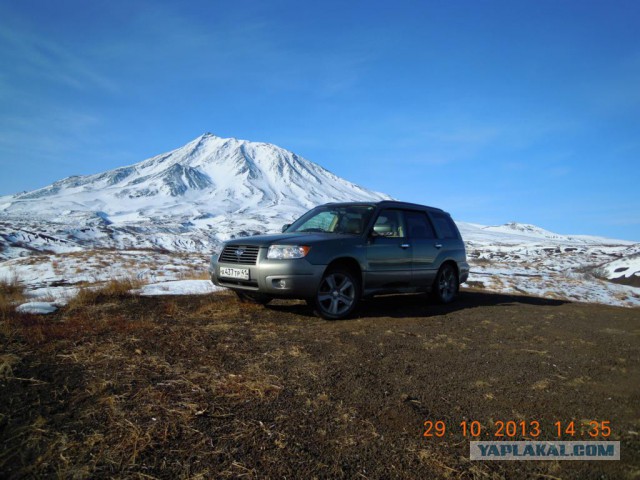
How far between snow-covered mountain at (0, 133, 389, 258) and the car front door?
132 ft

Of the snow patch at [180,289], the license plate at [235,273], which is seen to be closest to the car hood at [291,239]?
the license plate at [235,273]

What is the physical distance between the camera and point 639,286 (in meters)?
17.0

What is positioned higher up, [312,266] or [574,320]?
[312,266]

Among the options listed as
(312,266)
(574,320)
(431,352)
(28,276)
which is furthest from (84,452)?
(28,276)

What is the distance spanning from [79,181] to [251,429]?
188m

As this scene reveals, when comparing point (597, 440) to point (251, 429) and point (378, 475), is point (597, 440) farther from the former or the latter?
point (251, 429)

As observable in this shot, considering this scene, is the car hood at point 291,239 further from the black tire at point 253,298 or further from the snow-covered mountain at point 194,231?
the snow-covered mountain at point 194,231

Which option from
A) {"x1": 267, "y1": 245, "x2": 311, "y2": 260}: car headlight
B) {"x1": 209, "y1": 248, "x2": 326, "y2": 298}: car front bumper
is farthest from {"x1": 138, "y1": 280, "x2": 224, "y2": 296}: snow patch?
{"x1": 267, "y1": 245, "x2": 311, "y2": 260}: car headlight

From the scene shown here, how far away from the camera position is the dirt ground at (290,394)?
1806 mm

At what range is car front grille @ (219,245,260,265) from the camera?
500cm

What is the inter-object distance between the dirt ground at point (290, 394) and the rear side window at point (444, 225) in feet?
8.33

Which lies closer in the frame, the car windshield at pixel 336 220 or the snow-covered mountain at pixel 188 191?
the car windshield at pixel 336 220
